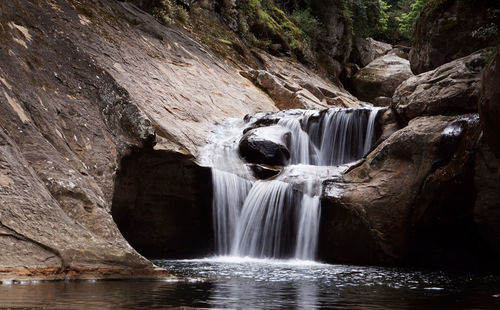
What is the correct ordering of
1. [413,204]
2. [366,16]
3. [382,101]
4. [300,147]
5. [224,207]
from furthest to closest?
[366,16] < [382,101] < [300,147] < [224,207] < [413,204]

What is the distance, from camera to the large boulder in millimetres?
6930

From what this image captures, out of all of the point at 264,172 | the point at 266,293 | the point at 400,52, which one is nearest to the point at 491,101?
the point at 266,293

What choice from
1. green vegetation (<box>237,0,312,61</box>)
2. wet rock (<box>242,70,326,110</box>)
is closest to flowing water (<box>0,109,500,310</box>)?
wet rock (<box>242,70,326,110</box>)

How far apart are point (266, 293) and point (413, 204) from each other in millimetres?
5592

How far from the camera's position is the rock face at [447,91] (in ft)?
34.1

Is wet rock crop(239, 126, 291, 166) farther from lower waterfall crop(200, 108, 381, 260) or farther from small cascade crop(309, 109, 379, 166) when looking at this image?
small cascade crop(309, 109, 379, 166)

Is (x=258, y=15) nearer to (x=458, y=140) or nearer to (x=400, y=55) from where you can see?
(x=400, y=55)

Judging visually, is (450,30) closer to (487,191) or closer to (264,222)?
(487,191)

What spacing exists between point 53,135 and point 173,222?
4548 millimetres

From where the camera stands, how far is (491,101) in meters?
7.09

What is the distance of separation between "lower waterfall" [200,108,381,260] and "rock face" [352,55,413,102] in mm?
13723

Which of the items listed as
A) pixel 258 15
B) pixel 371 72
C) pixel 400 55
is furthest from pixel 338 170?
pixel 400 55

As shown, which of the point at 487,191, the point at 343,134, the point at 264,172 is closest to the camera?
the point at 487,191

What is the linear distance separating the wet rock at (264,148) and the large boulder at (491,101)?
230 inches
